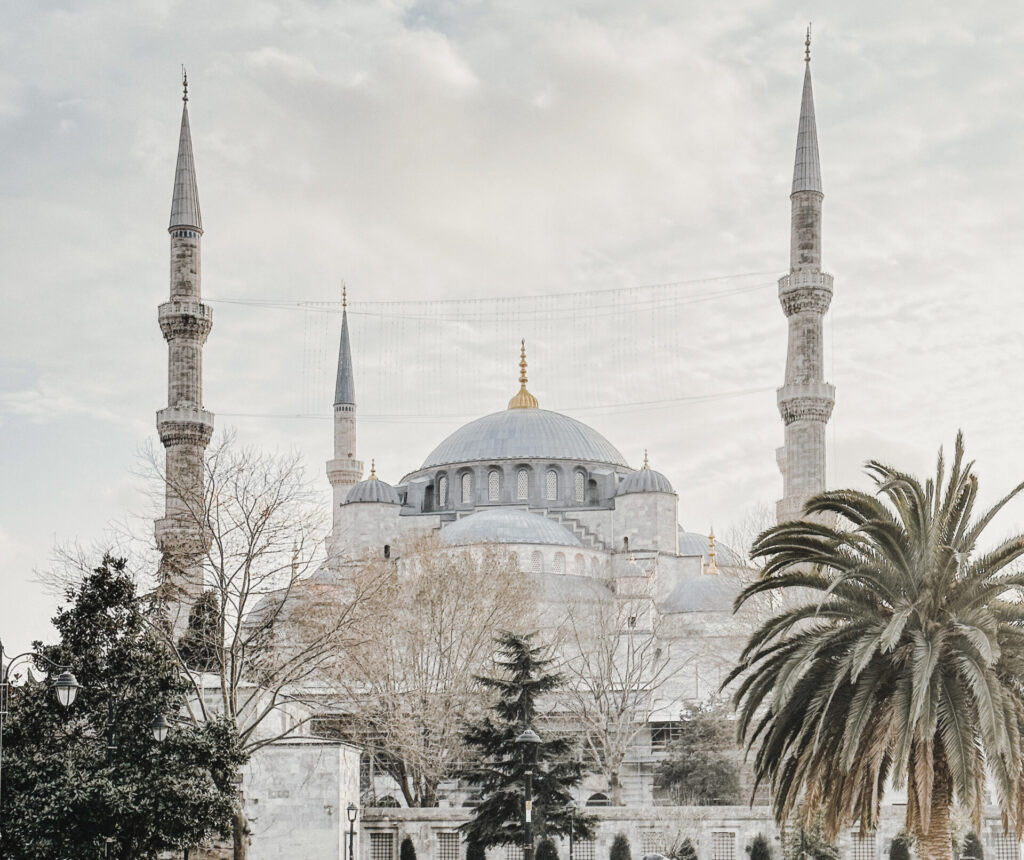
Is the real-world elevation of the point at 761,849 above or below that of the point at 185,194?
below

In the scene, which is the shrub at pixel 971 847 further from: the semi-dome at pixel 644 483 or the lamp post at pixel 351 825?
the semi-dome at pixel 644 483

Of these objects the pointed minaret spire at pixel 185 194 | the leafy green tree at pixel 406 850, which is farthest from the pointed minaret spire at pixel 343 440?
the leafy green tree at pixel 406 850

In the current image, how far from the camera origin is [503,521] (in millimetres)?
58438

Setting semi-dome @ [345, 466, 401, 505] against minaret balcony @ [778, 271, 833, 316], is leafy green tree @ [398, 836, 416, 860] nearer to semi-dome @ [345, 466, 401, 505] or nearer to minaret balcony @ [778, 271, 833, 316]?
minaret balcony @ [778, 271, 833, 316]

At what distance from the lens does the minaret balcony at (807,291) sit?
4297cm

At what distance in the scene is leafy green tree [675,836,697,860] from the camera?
31895 mm

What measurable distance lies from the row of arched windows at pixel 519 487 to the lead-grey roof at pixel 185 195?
2575 cm

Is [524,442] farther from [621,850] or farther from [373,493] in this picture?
[621,850]

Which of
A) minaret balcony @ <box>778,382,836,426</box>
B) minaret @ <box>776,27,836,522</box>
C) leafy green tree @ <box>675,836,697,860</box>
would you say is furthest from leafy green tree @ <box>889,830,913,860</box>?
minaret balcony @ <box>778,382,836,426</box>

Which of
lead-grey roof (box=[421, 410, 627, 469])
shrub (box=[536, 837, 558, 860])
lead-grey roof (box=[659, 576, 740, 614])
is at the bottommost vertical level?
shrub (box=[536, 837, 558, 860])

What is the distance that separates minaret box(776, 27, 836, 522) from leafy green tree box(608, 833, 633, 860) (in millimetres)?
12392

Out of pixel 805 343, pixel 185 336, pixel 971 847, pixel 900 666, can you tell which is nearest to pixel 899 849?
pixel 971 847

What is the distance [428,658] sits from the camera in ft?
120

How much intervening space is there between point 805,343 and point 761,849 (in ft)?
53.4
